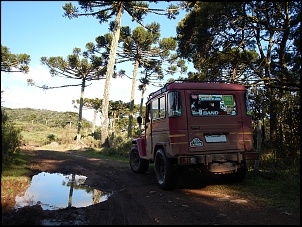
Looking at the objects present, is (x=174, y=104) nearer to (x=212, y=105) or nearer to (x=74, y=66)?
(x=212, y=105)

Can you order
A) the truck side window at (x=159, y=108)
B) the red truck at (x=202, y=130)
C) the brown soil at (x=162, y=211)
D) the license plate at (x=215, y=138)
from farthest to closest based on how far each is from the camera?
the truck side window at (x=159, y=108)
the license plate at (x=215, y=138)
the red truck at (x=202, y=130)
the brown soil at (x=162, y=211)

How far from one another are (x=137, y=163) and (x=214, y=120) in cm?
431

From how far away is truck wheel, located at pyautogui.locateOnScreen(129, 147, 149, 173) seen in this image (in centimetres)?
977

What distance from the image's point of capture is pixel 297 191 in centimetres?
648

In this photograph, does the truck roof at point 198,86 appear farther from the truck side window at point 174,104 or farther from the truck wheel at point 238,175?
the truck wheel at point 238,175

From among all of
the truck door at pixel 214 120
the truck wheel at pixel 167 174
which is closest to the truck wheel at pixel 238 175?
the truck door at pixel 214 120

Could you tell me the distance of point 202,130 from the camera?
6.85 meters

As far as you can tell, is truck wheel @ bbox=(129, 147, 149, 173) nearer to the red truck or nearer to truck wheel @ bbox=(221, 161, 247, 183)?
the red truck

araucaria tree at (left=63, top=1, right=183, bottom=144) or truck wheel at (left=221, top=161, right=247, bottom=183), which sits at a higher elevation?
araucaria tree at (left=63, top=1, right=183, bottom=144)

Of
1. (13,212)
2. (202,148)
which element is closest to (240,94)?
(202,148)

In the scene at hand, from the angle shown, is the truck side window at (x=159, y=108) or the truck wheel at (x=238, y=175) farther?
the truck wheel at (x=238, y=175)

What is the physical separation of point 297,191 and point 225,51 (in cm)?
789

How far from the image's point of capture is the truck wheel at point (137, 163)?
384 inches

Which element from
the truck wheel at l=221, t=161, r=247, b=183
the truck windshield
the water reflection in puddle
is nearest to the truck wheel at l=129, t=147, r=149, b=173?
the water reflection in puddle
